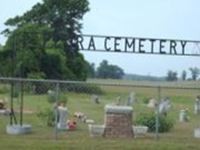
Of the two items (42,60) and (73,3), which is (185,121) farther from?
(73,3)

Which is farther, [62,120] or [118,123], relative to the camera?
[62,120]

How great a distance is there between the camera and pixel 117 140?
1836 centimetres

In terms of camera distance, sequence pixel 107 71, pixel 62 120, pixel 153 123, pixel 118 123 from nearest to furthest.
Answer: pixel 118 123 → pixel 62 120 → pixel 153 123 → pixel 107 71

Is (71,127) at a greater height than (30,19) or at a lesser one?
lesser

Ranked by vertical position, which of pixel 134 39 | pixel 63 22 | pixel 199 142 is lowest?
pixel 199 142

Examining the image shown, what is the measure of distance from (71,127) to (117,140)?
4.03 meters

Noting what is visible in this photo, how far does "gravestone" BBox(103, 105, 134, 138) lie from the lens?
1920cm

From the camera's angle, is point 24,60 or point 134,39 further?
point 24,60

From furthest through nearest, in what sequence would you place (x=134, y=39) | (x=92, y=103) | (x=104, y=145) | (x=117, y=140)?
(x=92, y=103) → (x=134, y=39) → (x=117, y=140) → (x=104, y=145)

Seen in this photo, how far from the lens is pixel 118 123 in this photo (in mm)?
19266

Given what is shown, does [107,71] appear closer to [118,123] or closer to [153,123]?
[153,123]

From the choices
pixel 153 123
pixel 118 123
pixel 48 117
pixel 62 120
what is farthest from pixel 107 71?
pixel 118 123

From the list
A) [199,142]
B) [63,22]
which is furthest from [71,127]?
[63,22]

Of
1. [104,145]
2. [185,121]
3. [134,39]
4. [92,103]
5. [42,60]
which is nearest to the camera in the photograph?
[104,145]
